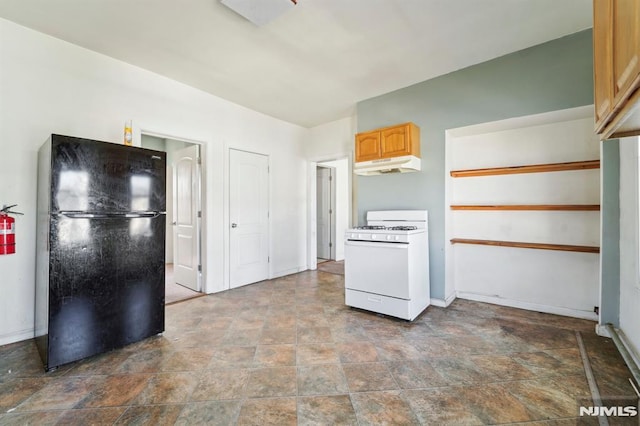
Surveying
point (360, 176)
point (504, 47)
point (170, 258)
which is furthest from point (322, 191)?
point (504, 47)

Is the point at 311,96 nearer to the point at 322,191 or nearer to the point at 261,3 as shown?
the point at 261,3

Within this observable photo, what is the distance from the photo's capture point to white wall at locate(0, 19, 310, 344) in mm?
2301

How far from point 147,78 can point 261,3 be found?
1.91m

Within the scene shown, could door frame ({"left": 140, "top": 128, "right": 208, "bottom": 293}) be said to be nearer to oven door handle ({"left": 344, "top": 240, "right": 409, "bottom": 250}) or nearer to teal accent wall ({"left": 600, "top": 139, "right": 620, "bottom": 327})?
oven door handle ({"left": 344, "top": 240, "right": 409, "bottom": 250})

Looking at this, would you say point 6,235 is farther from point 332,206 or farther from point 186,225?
point 332,206

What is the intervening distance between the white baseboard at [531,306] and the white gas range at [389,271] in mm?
742

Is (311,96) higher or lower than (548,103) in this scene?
higher

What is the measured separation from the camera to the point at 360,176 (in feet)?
13.1

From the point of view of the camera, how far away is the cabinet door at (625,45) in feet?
2.58

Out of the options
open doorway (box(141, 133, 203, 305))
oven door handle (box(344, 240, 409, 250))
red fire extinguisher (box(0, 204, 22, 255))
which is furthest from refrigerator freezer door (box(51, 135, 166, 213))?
oven door handle (box(344, 240, 409, 250))

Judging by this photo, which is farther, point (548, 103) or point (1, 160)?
point (548, 103)

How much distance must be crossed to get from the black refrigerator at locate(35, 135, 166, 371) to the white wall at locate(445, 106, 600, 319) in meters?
3.20

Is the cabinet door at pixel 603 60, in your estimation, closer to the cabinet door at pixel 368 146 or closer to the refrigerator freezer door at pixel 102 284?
the cabinet door at pixel 368 146

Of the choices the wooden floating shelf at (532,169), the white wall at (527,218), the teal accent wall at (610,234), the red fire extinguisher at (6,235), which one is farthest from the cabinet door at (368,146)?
the red fire extinguisher at (6,235)
